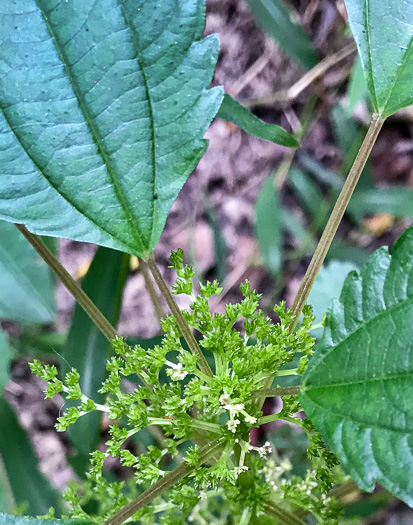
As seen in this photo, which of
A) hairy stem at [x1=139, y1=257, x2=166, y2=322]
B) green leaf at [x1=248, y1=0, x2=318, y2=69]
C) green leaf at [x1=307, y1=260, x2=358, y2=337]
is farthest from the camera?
green leaf at [x1=248, y1=0, x2=318, y2=69]

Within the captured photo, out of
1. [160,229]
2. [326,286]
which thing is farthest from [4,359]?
[326,286]

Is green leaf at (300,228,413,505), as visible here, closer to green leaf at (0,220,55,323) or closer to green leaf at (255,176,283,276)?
green leaf at (0,220,55,323)

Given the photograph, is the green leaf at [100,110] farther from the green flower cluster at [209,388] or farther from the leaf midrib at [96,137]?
the green flower cluster at [209,388]

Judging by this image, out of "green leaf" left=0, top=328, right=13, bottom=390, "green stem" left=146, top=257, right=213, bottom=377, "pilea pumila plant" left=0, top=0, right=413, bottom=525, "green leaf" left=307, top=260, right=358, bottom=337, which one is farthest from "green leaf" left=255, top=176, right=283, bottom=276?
"green stem" left=146, top=257, right=213, bottom=377

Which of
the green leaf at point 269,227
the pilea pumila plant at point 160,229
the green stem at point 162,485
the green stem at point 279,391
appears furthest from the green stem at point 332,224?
the green leaf at point 269,227

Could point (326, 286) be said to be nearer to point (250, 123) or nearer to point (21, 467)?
point (250, 123)

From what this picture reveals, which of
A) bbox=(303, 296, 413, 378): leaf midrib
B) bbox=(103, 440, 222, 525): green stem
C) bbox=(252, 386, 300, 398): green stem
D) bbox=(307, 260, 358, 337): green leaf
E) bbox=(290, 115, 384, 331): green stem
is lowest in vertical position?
bbox=(307, 260, 358, 337): green leaf
